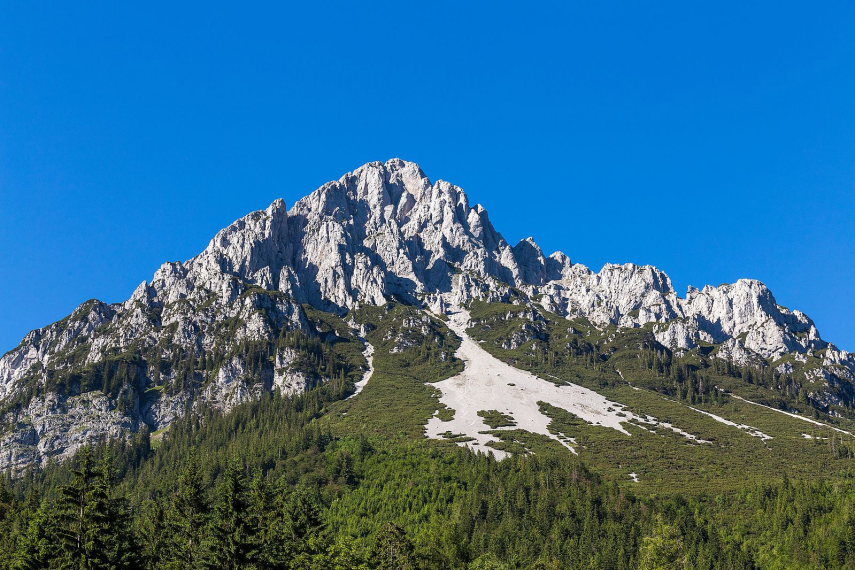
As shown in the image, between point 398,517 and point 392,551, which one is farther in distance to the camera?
point 398,517

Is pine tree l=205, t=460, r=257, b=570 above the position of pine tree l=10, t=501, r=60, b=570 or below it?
above

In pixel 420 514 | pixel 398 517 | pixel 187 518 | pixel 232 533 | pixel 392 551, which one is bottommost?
pixel 398 517

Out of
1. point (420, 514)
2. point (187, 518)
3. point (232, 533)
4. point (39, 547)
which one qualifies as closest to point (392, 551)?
point (232, 533)

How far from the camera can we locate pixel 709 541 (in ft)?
468

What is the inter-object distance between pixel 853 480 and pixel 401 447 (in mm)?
117474

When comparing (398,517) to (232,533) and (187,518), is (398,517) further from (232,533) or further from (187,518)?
(232,533)

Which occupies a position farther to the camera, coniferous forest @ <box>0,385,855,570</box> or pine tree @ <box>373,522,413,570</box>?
pine tree @ <box>373,522,413,570</box>

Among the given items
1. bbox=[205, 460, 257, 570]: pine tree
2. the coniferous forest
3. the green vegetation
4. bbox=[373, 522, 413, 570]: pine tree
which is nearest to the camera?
bbox=[205, 460, 257, 570]: pine tree

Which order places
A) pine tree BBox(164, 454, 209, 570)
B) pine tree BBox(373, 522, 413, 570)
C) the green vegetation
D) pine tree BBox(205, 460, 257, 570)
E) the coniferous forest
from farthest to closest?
1. pine tree BBox(164, 454, 209, 570)
2. pine tree BBox(373, 522, 413, 570)
3. the green vegetation
4. the coniferous forest
5. pine tree BBox(205, 460, 257, 570)

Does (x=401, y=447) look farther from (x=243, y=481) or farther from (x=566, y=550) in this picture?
(x=243, y=481)

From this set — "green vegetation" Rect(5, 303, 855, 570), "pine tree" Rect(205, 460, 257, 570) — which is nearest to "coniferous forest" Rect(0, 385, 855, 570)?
"pine tree" Rect(205, 460, 257, 570)

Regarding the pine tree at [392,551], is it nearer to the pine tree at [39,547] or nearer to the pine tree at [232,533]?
the pine tree at [232,533]

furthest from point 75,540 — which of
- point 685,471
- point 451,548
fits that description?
point 685,471

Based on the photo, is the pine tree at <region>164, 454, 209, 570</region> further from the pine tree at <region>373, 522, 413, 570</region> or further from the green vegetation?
the pine tree at <region>373, 522, 413, 570</region>
